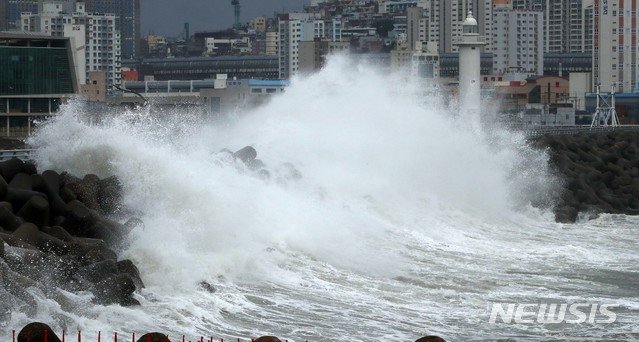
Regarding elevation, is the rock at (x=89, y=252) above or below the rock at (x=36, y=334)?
above

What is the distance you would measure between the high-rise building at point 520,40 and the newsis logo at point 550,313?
88.5m

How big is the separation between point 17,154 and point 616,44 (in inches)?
2123

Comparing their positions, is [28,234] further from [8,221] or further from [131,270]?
[131,270]

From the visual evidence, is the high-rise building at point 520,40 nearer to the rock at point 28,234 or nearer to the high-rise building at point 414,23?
the high-rise building at point 414,23

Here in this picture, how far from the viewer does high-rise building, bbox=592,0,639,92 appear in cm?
6631

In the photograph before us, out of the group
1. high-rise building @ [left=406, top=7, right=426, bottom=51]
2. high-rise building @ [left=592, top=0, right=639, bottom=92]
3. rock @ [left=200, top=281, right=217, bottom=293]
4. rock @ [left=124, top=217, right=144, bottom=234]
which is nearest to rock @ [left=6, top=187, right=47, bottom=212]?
rock @ [left=124, top=217, right=144, bottom=234]

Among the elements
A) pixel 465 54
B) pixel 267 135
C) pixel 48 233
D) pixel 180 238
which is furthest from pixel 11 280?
pixel 465 54

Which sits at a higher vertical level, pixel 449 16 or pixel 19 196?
pixel 449 16

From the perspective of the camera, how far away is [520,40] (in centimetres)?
10731

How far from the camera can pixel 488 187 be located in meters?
31.0

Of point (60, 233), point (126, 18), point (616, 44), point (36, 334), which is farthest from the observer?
point (126, 18)

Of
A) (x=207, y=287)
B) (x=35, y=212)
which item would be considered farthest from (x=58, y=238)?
(x=207, y=287)

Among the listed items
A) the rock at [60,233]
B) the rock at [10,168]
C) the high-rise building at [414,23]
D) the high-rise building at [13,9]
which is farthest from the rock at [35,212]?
the high-rise building at [414,23]

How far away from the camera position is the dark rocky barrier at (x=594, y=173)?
3063 cm
